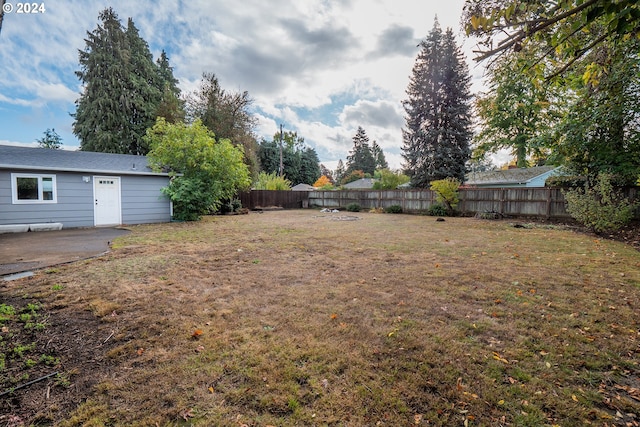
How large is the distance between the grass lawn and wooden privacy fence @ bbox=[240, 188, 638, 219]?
805 centimetres

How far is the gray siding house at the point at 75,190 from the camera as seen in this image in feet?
27.7

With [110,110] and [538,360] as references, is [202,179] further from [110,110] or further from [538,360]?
[110,110]

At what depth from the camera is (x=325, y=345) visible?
227cm

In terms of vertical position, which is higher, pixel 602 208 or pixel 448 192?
pixel 448 192

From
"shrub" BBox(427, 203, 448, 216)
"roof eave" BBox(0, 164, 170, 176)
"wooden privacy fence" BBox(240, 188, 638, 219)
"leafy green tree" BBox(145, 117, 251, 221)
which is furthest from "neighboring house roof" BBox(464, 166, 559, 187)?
"roof eave" BBox(0, 164, 170, 176)

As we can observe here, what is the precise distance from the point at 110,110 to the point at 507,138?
96.4 ft

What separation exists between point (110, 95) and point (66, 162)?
15164 millimetres

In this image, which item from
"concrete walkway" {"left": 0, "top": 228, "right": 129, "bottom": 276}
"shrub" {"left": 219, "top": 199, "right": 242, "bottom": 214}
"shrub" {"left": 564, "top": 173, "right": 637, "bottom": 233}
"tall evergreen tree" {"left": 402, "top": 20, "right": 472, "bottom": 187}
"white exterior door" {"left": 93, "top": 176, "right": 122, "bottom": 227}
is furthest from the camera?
"tall evergreen tree" {"left": 402, "top": 20, "right": 472, "bottom": 187}

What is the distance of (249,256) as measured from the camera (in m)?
5.33

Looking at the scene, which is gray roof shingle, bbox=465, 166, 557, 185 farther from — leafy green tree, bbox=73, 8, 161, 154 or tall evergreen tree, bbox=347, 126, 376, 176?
leafy green tree, bbox=73, 8, 161, 154

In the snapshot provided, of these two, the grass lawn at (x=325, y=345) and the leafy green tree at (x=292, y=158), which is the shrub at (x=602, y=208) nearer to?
the grass lawn at (x=325, y=345)

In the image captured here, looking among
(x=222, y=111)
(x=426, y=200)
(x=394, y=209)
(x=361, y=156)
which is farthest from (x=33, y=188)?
(x=361, y=156)

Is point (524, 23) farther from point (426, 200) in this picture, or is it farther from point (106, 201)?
point (426, 200)

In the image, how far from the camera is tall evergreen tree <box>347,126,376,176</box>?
145ft
